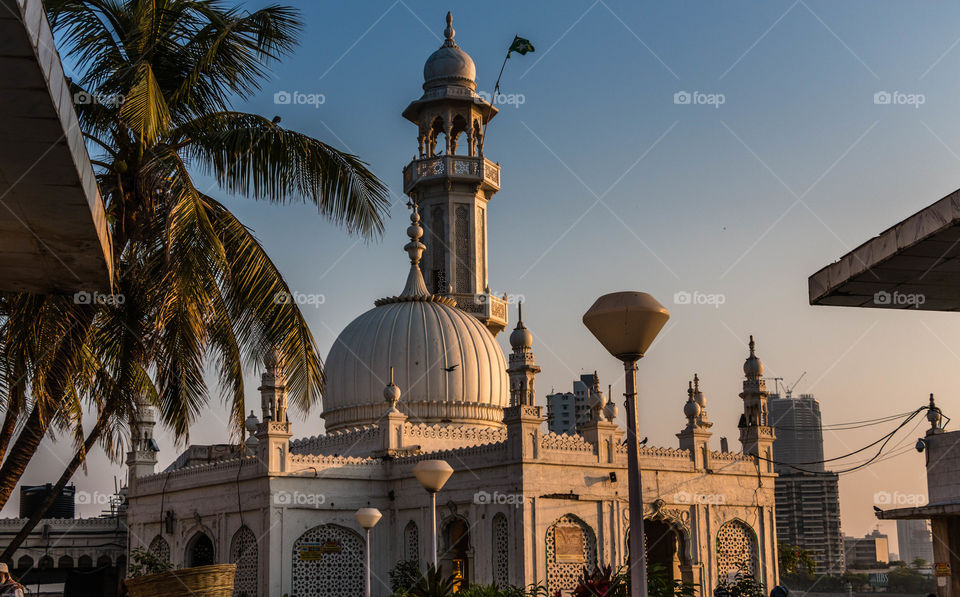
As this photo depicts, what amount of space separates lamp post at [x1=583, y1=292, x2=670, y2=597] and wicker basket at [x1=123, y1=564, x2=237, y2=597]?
472 centimetres

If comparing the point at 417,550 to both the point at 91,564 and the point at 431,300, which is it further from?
the point at 91,564

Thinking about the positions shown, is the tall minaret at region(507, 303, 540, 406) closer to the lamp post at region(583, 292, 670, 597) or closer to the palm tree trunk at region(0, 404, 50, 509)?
the palm tree trunk at region(0, 404, 50, 509)

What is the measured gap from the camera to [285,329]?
12797 mm

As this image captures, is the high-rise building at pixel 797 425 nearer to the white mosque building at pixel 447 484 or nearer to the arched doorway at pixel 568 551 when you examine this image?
the white mosque building at pixel 447 484

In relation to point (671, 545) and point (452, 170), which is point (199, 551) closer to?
point (671, 545)

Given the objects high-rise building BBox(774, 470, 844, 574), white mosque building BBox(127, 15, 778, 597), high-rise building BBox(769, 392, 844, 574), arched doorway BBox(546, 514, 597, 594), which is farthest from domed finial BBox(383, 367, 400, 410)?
high-rise building BBox(774, 470, 844, 574)

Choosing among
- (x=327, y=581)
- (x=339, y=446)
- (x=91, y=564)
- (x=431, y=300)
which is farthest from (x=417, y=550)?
(x=91, y=564)

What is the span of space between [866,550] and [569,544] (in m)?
55.5

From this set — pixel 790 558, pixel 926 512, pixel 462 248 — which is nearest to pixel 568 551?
pixel 790 558

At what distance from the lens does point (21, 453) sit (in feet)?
40.4

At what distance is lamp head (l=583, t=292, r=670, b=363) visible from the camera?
8.05 metres

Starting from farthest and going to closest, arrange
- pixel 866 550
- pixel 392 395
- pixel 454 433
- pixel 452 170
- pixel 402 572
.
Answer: pixel 866 550, pixel 452 170, pixel 454 433, pixel 392 395, pixel 402 572

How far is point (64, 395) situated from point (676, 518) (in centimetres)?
1957

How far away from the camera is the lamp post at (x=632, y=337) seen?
26.0 feet
